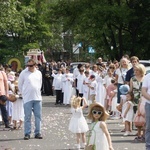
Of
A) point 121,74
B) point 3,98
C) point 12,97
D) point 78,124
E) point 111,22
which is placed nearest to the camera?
point 78,124

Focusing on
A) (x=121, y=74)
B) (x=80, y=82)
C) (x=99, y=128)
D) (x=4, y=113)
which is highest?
(x=121, y=74)

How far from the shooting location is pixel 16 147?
12805 mm

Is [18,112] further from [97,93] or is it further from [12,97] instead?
[97,93]

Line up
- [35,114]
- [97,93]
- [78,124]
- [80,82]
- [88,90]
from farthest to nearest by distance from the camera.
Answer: [80,82]
[88,90]
[97,93]
[35,114]
[78,124]

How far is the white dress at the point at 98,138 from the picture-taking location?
9.58m

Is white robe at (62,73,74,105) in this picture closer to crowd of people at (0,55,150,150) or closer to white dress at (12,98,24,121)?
crowd of people at (0,55,150,150)

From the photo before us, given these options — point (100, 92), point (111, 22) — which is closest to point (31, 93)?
point (100, 92)

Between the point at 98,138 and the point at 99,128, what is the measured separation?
0.54 feet

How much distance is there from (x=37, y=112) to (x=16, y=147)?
5.76 ft

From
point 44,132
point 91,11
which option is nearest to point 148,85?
point 44,132

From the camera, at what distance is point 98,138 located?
9609mm

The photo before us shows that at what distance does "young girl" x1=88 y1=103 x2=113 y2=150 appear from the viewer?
9609 mm

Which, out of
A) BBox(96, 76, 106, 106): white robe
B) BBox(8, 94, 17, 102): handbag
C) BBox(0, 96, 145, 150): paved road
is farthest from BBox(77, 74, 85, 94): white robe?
BBox(8, 94, 17, 102): handbag

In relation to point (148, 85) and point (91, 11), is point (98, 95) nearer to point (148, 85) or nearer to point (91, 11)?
point (148, 85)
